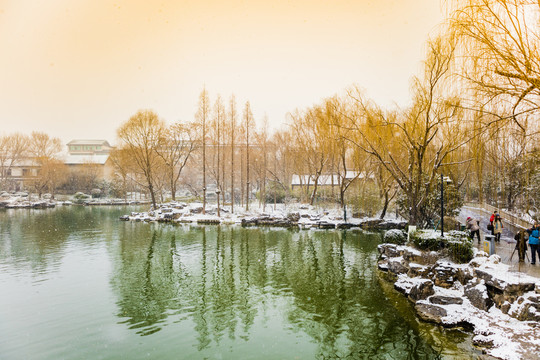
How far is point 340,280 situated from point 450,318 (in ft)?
14.1

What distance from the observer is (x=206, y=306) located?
31.4 feet

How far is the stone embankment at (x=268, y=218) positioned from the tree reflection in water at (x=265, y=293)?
5.85 m

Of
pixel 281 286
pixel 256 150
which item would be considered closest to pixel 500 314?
pixel 281 286

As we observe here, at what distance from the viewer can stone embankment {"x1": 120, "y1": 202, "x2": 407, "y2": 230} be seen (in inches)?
973

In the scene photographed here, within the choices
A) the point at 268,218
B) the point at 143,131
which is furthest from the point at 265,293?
the point at 143,131

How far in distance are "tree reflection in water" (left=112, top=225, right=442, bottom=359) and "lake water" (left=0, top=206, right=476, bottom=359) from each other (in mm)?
35

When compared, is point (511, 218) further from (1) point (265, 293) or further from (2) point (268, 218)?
(2) point (268, 218)

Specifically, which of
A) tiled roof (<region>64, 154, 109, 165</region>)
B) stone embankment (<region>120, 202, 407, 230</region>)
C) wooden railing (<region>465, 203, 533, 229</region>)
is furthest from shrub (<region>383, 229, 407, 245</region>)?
tiled roof (<region>64, 154, 109, 165</region>)

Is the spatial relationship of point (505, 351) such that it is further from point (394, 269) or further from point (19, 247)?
point (19, 247)

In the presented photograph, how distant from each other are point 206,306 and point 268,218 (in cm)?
1796

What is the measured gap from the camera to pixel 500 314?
8.04 m

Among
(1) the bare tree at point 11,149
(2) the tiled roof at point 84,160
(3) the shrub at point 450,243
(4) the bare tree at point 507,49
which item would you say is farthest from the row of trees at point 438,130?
(1) the bare tree at point 11,149

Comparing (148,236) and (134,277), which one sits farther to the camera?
(148,236)

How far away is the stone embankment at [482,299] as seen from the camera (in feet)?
22.6
